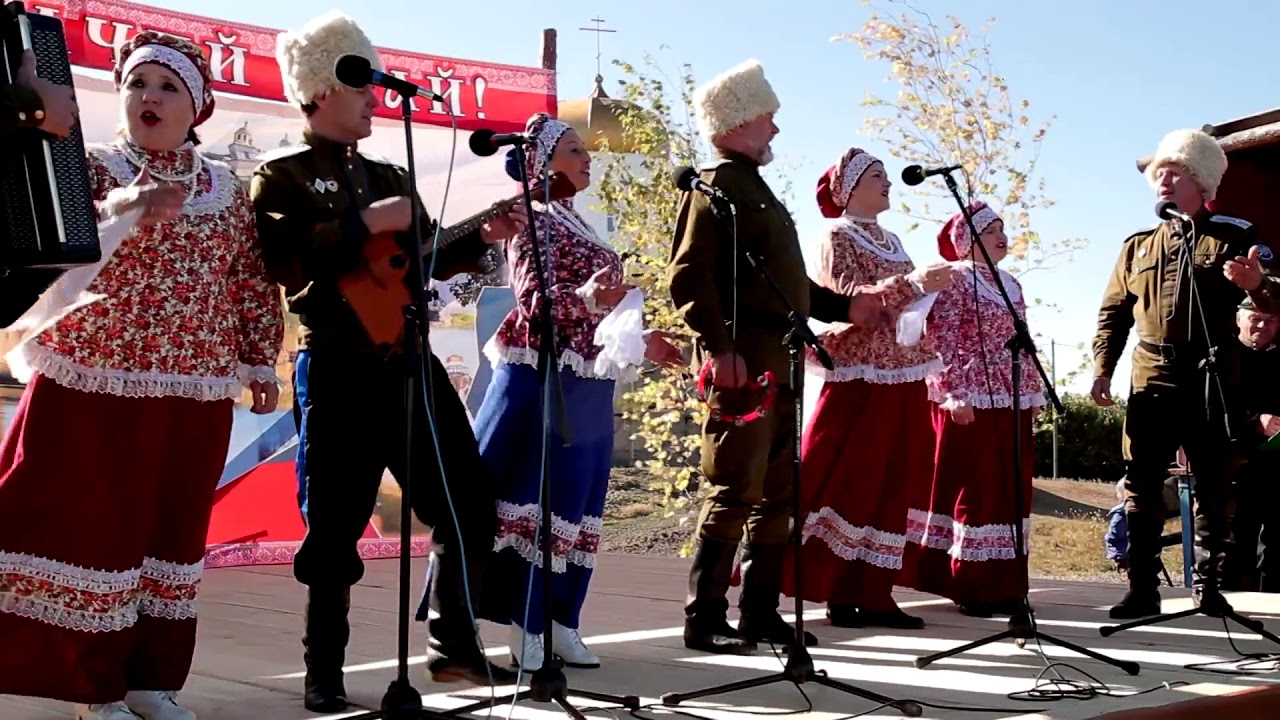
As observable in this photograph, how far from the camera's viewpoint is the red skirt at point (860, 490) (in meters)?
5.32

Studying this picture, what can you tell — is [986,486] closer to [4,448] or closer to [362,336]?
[362,336]

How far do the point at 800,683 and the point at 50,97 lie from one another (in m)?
2.43

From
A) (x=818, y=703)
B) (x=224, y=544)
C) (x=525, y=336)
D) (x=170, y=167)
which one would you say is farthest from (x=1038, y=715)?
(x=224, y=544)

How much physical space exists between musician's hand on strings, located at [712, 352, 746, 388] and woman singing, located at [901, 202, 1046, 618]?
1518mm

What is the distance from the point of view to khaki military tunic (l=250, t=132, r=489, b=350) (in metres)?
3.40

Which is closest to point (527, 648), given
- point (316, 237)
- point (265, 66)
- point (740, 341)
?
point (740, 341)

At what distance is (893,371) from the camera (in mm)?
5355

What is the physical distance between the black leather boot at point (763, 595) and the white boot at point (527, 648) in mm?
901

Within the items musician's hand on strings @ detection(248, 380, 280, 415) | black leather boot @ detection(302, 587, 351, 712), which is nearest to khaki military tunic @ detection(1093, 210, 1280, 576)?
A: black leather boot @ detection(302, 587, 351, 712)

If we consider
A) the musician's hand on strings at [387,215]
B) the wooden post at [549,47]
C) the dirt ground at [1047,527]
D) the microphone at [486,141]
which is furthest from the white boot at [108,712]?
the wooden post at [549,47]

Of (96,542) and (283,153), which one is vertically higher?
(283,153)

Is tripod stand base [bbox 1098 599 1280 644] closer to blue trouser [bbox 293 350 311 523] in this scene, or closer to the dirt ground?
blue trouser [bbox 293 350 311 523]

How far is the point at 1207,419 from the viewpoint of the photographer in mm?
5316

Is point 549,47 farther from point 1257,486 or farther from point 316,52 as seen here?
point 316,52
